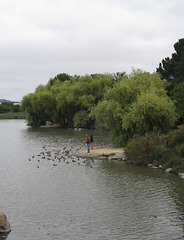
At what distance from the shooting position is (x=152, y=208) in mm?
17125

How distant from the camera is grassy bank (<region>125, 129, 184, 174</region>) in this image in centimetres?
2769

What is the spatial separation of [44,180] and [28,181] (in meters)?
1.04

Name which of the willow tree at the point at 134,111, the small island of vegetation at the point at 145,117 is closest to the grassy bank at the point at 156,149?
the small island of vegetation at the point at 145,117

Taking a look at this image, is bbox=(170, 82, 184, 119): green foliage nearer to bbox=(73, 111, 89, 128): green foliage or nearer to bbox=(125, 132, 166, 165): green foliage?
bbox=(125, 132, 166, 165): green foliage

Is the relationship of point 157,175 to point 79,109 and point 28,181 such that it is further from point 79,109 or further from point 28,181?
point 79,109

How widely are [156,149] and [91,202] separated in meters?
11.4

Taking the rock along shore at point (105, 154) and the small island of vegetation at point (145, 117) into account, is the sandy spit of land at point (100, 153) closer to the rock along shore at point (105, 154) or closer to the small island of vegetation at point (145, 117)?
the rock along shore at point (105, 154)

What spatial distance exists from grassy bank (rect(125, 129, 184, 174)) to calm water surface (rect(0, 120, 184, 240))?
1403 mm

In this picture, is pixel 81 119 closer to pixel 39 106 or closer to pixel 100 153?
pixel 39 106

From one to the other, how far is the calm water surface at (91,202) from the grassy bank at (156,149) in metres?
1.40

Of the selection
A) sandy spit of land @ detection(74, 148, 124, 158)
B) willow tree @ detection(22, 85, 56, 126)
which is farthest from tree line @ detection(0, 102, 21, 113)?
sandy spit of land @ detection(74, 148, 124, 158)

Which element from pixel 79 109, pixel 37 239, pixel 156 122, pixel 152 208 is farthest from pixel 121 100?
pixel 79 109

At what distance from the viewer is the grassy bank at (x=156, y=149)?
1090 inches

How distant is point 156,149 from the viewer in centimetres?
2834
